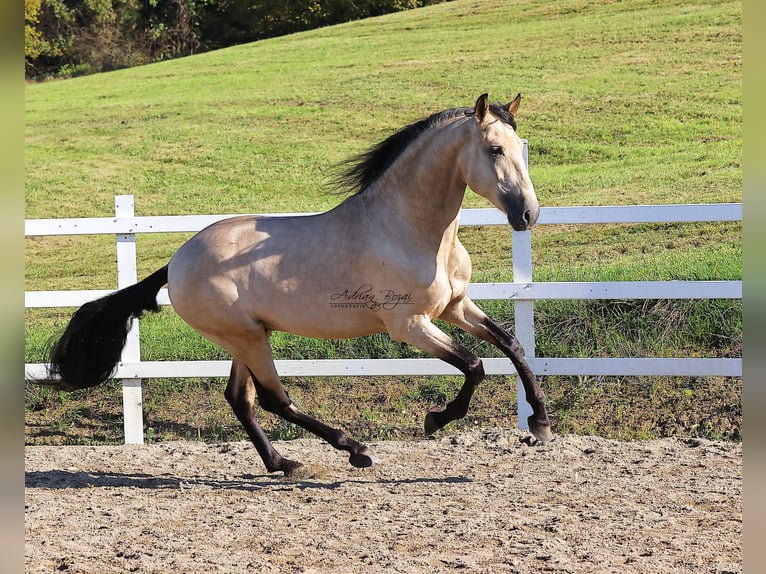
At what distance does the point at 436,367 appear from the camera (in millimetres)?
6160

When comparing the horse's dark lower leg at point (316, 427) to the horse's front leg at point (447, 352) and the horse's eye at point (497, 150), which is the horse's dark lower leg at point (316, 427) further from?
the horse's eye at point (497, 150)

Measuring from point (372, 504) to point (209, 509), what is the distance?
83 cm

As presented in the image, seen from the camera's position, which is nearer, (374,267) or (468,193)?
(374,267)

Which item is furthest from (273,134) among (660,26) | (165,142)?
(660,26)

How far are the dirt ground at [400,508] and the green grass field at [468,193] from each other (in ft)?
3.05

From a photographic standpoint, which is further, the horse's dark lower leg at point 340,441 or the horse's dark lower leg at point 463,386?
the horse's dark lower leg at point 340,441

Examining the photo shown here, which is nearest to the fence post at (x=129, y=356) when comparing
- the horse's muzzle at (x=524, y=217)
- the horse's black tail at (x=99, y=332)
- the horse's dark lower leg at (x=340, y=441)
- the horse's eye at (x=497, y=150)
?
the horse's black tail at (x=99, y=332)

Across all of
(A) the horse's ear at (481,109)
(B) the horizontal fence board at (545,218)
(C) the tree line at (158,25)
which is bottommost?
(B) the horizontal fence board at (545,218)

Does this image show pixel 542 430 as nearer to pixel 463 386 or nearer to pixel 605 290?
pixel 463 386

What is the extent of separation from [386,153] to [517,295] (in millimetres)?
1645

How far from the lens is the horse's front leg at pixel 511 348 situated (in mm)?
4871

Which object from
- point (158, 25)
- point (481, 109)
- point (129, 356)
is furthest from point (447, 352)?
point (158, 25)

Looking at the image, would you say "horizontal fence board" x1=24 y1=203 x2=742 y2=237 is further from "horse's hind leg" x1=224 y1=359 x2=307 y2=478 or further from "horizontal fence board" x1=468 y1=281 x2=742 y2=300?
"horse's hind leg" x1=224 y1=359 x2=307 y2=478
